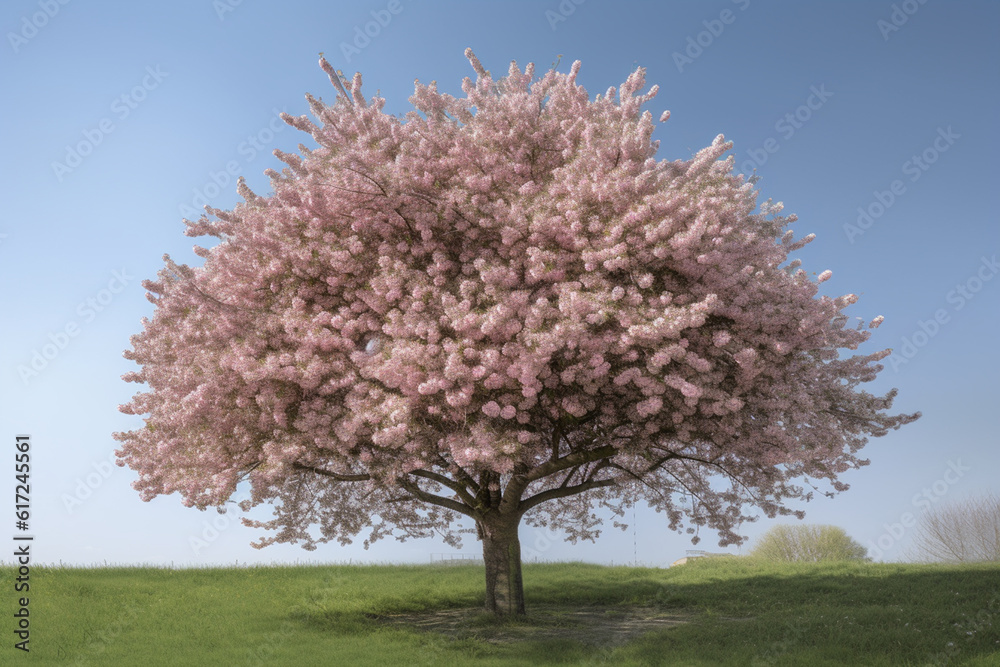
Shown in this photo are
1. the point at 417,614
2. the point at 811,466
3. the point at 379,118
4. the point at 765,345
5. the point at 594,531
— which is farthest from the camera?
the point at 594,531

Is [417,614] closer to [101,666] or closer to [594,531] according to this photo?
[594,531]

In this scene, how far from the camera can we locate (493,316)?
11492 millimetres

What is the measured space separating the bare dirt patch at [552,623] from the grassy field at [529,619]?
0.07 metres

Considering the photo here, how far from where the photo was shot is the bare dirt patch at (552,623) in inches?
564

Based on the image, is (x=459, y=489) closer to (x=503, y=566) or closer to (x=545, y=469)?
(x=503, y=566)

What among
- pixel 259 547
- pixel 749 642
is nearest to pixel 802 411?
pixel 749 642

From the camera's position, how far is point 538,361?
11430 mm

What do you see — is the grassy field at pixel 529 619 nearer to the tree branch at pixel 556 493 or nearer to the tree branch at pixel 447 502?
the tree branch at pixel 447 502

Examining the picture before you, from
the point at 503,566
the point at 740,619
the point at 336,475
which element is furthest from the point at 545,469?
the point at 740,619

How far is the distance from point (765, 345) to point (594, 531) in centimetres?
841

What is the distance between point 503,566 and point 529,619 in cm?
120

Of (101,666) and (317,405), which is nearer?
(101,666)

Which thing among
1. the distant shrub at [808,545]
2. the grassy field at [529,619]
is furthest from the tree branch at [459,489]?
the distant shrub at [808,545]

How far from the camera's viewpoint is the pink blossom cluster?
1185cm
